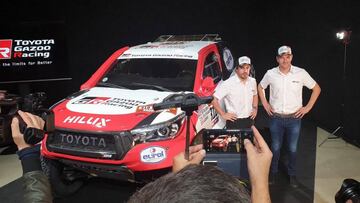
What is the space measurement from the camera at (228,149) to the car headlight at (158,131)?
43 cm

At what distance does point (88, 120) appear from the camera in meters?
4.18

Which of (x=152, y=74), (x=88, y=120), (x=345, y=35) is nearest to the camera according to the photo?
(x=88, y=120)

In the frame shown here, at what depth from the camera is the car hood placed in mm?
4129

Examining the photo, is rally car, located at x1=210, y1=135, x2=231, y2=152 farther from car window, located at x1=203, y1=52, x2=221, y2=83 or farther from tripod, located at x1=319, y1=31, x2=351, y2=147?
tripod, located at x1=319, y1=31, x2=351, y2=147

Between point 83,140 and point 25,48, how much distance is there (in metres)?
4.46

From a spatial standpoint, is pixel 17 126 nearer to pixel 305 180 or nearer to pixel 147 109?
pixel 147 109

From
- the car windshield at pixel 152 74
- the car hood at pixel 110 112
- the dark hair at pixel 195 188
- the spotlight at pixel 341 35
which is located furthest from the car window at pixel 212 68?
the dark hair at pixel 195 188

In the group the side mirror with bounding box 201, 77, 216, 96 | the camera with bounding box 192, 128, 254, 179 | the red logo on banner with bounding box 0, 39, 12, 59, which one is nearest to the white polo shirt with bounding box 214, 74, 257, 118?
the side mirror with bounding box 201, 77, 216, 96

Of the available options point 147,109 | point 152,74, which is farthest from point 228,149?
point 152,74

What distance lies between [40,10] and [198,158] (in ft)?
→ 26.0

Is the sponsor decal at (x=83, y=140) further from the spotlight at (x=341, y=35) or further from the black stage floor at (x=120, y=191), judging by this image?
the spotlight at (x=341, y=35)

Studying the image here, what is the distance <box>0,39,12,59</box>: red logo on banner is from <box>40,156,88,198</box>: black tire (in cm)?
407

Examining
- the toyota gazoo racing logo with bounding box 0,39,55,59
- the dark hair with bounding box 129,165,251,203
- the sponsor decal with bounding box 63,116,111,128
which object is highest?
the dark hair with bounding box 129,165,251,203

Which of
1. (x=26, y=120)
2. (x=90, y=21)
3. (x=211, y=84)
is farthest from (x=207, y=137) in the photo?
(x=90, y=21)
